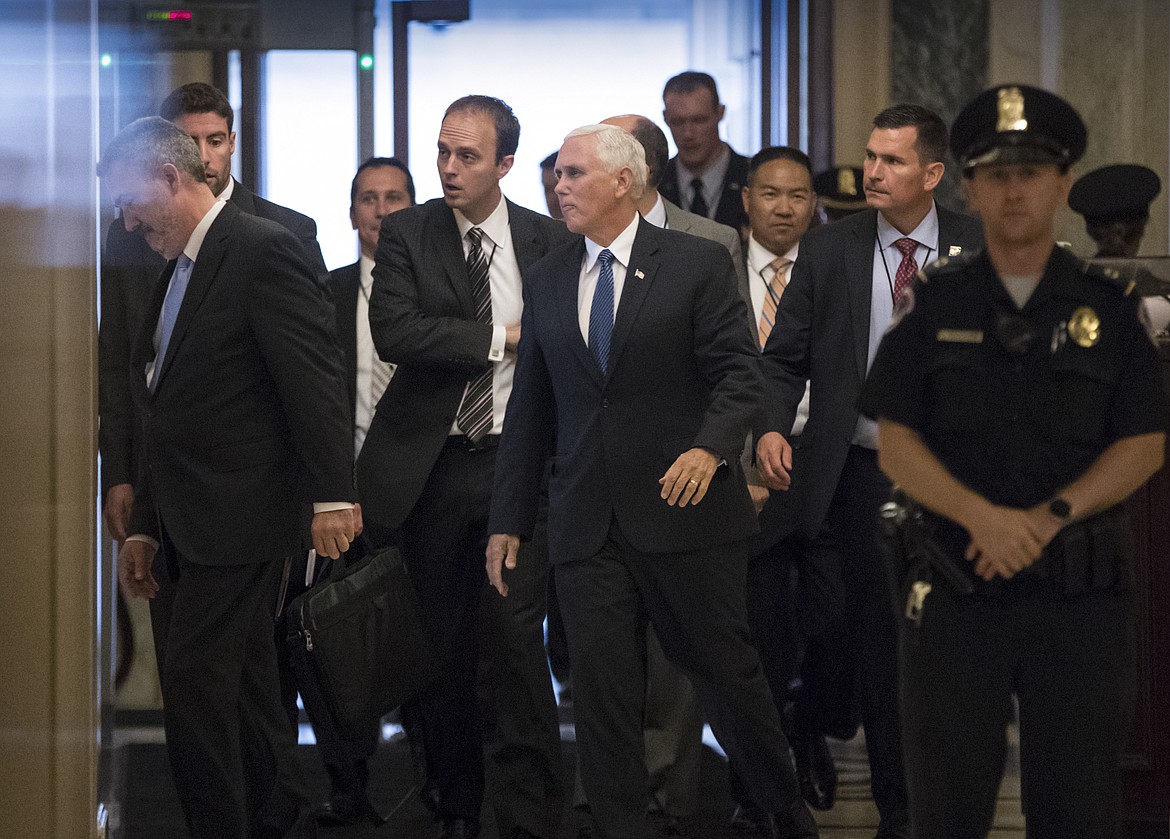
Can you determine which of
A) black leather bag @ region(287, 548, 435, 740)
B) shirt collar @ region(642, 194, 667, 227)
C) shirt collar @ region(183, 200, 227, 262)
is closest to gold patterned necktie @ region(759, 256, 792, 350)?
shirt collar @ region(642, 194, 667, 227)

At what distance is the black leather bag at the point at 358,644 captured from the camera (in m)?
3.96

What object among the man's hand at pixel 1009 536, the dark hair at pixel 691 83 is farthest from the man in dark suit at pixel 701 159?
the man's hand at pixel 1009 536

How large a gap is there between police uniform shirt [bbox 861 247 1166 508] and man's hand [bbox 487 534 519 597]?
134 cm

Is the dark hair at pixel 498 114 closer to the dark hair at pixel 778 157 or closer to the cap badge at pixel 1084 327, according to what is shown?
the dark hair at pixel 778 157

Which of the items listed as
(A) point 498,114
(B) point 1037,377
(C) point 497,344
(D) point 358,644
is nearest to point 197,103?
(A) point 498,114

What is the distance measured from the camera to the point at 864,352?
4199 millimetres

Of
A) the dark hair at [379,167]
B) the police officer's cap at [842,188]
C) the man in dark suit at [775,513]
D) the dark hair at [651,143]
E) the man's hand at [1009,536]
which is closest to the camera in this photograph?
the man's hand at [1009,536]

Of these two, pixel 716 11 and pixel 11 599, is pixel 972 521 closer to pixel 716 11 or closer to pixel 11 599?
pixel 11 599

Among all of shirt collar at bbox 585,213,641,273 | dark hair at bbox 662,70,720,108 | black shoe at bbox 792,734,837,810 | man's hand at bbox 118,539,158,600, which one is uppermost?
dark hair at bbox 662,70,720,108

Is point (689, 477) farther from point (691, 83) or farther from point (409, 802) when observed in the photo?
point (691, 83)

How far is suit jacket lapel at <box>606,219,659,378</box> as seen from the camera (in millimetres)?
3836

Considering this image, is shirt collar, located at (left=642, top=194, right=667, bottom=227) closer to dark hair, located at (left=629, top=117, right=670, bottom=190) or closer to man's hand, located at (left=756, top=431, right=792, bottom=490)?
dark hair, located at (left=629, top=117, right=670, bottom=190)

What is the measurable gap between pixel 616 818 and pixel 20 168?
5.86ft

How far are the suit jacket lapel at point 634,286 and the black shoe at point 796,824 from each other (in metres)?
1.08
